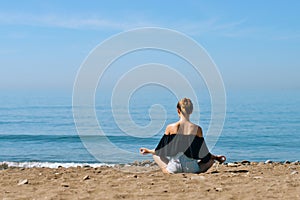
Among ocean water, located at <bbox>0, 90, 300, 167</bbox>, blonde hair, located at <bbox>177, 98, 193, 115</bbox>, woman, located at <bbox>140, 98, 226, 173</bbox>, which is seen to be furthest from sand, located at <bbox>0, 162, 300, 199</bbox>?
ocean water, located at <bbox>0, 90, 300, 167</bbox>

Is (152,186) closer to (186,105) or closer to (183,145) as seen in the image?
(183,145)

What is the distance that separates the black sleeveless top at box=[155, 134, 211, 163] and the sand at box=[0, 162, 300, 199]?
1.34ft

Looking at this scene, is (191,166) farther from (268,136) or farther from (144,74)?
(268,136)

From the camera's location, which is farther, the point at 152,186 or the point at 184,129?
the point at 184,129

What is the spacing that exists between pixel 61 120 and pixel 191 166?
1064 inches

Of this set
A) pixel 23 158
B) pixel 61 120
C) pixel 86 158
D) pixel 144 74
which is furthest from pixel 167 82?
pixel 61 120

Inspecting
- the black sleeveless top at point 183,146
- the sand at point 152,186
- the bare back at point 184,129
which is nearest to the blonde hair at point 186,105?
the bare back at point 184,129

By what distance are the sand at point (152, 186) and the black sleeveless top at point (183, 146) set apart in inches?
16.1

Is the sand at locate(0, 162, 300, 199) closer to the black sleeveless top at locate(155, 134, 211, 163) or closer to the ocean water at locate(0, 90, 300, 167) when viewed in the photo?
the black sleeveless top at locate(155, 134, 211, 163)

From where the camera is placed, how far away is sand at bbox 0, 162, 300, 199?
5926mm

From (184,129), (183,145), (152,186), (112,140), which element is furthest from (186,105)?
(112,140)

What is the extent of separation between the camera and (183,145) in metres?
7.69

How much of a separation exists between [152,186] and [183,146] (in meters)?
1.37

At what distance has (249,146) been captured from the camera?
69.9ft
